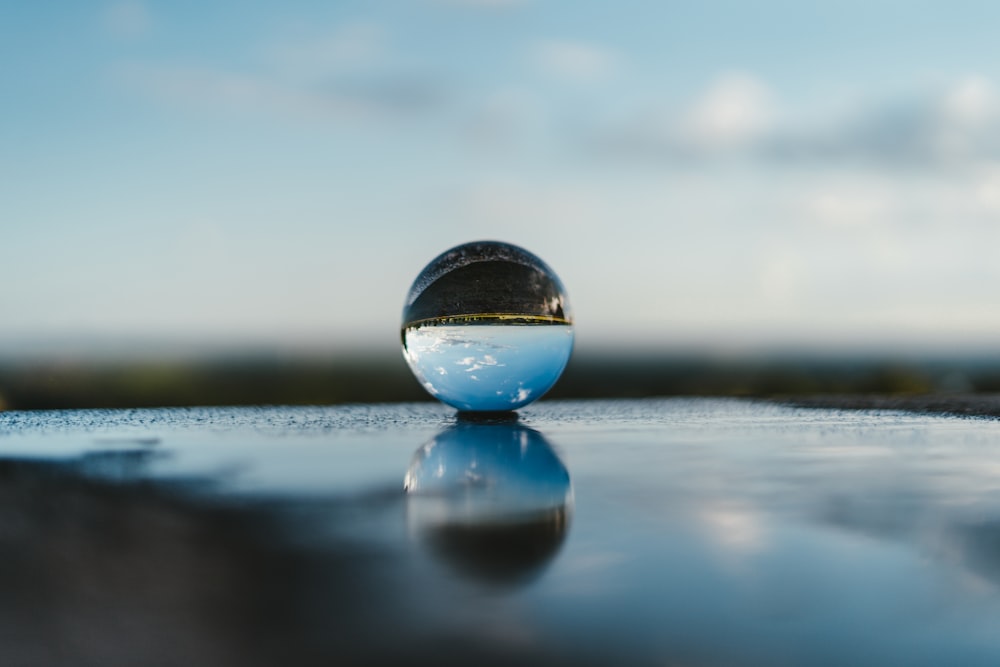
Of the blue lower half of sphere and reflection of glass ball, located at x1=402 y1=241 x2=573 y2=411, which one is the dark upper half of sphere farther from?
the blue lower half of sphere

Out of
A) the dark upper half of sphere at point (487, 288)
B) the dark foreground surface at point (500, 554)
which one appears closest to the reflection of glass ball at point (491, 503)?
the dark foreground surface at point (500, 554)

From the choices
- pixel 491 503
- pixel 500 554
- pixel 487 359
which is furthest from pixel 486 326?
pixel 500 554

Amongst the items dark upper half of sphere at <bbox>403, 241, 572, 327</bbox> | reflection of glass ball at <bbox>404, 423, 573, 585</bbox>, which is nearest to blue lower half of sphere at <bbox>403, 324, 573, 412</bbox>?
dark upper half of sphere at <bbox>403, 241, 572, 327</bbox>

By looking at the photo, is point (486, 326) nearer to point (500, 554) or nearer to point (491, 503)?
point (491, 503)

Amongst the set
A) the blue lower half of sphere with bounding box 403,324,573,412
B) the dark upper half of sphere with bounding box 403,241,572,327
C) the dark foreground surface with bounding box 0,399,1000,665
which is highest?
the dark upper half of sphere with bounding box 403,241,572,327

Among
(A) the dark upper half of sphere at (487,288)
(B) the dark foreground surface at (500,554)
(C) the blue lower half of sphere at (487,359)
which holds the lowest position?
(B) the dark foreground surface at (500,554)

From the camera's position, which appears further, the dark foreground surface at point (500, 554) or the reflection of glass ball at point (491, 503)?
the reflection of glass ball at point (491, 503)

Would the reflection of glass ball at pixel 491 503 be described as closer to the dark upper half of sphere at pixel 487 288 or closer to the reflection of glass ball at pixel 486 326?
the reflection of glass ball at pixel 486 326
